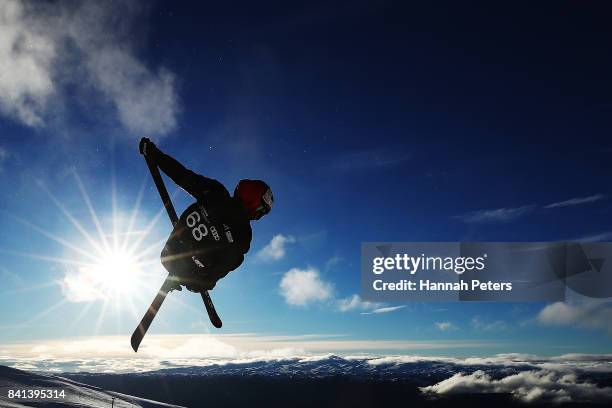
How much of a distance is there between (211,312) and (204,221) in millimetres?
1203

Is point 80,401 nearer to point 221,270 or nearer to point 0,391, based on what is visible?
point 0,391

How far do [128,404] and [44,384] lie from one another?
137 feet

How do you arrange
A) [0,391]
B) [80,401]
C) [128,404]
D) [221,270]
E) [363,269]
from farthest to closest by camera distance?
[128,404] → [80,401] → [0,391] → [363,269] → [221,270]

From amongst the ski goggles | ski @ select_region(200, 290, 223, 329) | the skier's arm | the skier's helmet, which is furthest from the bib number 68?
ski @ select_region(200, 290, 223, 329)

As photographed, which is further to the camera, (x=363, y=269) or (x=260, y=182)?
(x=363, y=269)

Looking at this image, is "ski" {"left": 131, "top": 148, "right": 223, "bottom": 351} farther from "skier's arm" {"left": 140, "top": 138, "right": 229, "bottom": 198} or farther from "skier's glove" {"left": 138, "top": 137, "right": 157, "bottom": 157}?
"skier's arm" {"left": 140, "top": 138, "right": 229, "bottom": 198}

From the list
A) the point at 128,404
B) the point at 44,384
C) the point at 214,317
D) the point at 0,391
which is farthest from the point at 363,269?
the point at 44,384

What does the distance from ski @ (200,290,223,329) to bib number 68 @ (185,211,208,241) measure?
809mm

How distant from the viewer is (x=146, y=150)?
4641 mm

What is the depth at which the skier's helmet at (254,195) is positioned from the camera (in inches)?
183

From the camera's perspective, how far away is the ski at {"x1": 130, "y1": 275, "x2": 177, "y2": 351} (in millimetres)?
4691

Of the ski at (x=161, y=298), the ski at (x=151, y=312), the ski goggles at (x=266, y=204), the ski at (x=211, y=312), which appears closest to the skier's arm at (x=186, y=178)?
the ski at (x=161, y=298)

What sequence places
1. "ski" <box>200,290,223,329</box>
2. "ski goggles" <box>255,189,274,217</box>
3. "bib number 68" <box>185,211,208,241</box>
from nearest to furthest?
"bib number 68" <box>185,211,208,241</box> → "ski goggles" <box>255,189,274,217</box> → "ski" <box>200,290,223,329</box>

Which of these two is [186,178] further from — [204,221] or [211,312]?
[211,312]
